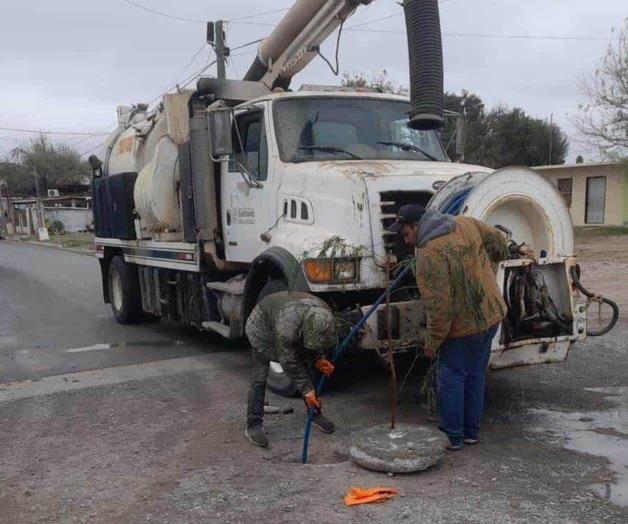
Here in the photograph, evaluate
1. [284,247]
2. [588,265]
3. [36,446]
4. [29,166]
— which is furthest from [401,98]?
[29,166]

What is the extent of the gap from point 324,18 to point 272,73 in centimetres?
111

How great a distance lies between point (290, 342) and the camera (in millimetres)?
4465

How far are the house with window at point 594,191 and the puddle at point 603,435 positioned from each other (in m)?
23.8

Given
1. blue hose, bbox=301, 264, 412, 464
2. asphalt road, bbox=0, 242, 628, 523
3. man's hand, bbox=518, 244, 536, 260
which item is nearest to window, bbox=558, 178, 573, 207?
asphalt road, bbox=0, 242, 628, 523

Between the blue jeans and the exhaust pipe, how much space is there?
1969 mm

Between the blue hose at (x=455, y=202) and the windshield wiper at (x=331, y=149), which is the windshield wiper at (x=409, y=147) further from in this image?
the blue hose at (x=455, y=202)

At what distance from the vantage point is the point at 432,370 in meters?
4.95

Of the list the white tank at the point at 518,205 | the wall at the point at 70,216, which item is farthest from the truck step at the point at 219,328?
the wall at the point at 70,216

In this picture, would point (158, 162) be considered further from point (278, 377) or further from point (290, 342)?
point (290, 342)

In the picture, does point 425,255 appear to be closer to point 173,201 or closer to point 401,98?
point 401,98

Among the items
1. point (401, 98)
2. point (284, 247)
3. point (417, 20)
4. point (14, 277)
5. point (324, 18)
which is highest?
point (324, 18)

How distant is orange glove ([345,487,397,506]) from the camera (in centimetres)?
381

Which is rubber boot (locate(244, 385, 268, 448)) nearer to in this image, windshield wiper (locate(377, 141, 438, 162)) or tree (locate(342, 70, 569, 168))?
windshield wiper (locate(377, 141, 438, 162))

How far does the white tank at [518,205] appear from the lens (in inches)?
196
